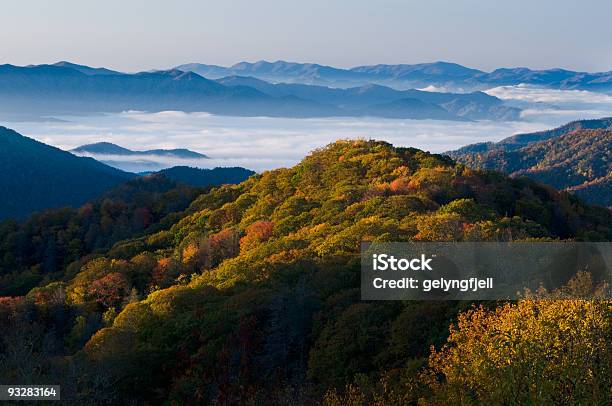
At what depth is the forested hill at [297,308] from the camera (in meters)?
27.4

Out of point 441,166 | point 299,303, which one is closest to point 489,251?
point 299,303

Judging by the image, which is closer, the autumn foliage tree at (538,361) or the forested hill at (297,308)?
the autumn foliage tree at (538,361)

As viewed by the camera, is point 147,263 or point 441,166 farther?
point 441,166

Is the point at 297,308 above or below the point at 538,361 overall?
below

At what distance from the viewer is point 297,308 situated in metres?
35.3

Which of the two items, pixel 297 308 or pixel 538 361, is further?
pixel 297 308

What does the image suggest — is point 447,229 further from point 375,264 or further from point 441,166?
point 441,166

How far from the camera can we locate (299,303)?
3562 cm

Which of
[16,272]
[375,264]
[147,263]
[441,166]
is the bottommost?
[16,272]

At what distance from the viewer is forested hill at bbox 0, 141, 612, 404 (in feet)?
90.0

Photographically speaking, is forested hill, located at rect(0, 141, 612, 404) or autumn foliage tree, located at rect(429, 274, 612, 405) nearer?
autumn foliage tree, located at rect(429, 274, 612, 405)

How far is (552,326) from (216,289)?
83.5 feet

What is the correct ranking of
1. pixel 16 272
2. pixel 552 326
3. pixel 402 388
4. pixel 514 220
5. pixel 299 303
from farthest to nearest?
pixel 16 272
pixel 514 220
pixel 299 303
pixel 402 388
pixel 552 326

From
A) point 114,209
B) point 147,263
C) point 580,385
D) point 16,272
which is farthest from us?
point 114,209
